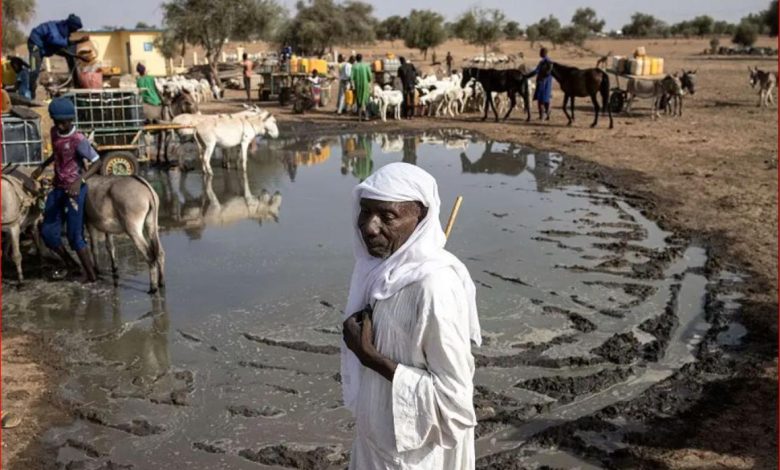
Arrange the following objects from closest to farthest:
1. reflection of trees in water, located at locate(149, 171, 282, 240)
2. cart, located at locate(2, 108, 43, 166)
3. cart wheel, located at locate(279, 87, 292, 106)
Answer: cart, located at locate(2, 108, 43, 166), reflection of trees in water, located at locate(149, 171, 282, 240), cart wheel, located at locate(279, 87, 292, 106)

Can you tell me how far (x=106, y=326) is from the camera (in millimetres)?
6938

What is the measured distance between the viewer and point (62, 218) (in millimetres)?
7855

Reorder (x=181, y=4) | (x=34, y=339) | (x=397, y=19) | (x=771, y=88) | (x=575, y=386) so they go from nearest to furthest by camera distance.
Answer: (x=575, y=386) → (x=34, y=339) → (x=771, y=88) → (x=181, y=4) → (x=397, y=19)

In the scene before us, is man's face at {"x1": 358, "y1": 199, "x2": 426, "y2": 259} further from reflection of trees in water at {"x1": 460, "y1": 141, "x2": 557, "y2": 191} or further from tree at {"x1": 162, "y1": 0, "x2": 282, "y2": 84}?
tree at {"x1": 162, "y1": 0, "x2": 282, "y2": 84}

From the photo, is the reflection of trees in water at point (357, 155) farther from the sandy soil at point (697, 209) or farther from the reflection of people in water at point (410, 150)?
the sandy soil at point (697, 209)

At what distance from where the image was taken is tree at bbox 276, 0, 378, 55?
45594 mm

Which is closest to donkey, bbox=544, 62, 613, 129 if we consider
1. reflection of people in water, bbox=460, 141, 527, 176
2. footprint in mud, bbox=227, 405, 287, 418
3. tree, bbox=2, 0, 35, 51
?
reflection of people in water, bbox=460, 141, 527, 176

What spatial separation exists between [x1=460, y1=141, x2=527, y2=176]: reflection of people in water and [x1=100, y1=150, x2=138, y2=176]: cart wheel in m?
6.34

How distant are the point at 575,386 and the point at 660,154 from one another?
11.6 m

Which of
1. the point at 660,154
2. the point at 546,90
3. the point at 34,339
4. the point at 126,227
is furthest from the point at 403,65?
the point at 34,339

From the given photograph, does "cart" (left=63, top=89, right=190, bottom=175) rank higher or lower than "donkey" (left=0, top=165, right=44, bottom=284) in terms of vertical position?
higher

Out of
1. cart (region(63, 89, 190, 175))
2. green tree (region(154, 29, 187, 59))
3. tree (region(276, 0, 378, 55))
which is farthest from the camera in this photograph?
tree (region(276, 0, 378, 55))

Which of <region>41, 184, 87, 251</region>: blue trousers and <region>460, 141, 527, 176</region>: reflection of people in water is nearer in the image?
<region>41, 184, 87, 251</region>: blue trousers

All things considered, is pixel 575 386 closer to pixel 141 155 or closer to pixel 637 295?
pixel 637 295
